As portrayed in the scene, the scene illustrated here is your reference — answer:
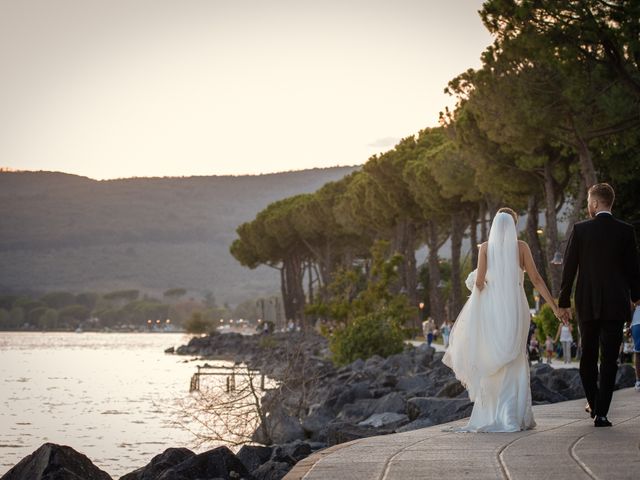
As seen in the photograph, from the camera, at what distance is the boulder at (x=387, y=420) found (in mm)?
17375

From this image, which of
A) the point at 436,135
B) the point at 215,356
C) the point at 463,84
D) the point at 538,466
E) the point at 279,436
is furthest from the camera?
the point at 215,356

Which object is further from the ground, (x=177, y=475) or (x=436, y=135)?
(x=436, y=135)

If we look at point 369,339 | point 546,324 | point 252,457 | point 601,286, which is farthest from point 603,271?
point 369,339

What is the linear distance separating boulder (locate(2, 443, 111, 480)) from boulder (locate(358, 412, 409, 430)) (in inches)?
221

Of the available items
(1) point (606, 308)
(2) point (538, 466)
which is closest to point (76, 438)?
(1) point (606, 308)

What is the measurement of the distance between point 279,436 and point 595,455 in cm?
1178

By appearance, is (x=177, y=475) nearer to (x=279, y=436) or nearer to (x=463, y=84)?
(x=279, y=436)

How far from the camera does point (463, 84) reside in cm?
3500

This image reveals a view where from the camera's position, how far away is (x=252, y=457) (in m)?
13.8

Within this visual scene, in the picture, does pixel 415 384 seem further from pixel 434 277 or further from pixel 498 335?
pixel 434 277

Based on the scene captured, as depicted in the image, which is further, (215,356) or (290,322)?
(290,322)

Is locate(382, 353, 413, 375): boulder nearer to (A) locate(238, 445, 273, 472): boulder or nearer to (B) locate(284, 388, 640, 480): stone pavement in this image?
(A) locate(238, 445, 273, 472): boulder

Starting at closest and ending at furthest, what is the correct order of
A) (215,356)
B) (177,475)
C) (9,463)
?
1. (177,475)
2. (9,463)
3. (215,356)

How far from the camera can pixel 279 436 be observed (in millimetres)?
19047
